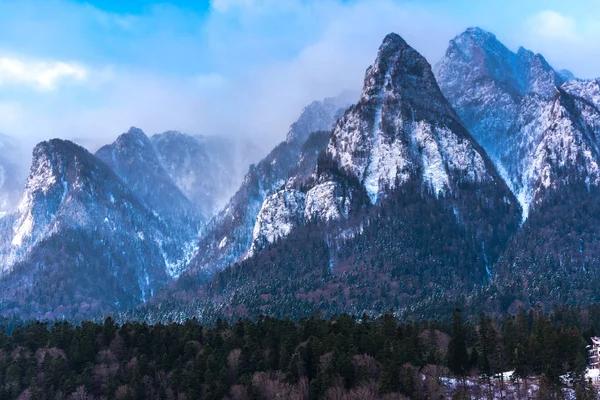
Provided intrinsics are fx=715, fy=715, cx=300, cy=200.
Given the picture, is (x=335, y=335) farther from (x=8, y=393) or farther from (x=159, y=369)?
(x=8, y=393)

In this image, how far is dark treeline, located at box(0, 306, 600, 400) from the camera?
15038 centimetres

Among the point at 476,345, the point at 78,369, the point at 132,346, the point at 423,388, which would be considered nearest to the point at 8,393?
the point at 78,369

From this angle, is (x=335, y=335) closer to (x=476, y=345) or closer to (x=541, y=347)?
(x=476, y=345)

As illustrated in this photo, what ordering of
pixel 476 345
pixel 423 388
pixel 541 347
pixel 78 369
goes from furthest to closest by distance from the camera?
pixel 78 369 < pixel 476 345 < pixel 541 347 < pixel 423 388

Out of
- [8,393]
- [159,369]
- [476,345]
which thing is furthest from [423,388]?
[8,393]

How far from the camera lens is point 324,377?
151m

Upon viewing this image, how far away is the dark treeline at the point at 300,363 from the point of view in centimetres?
15038

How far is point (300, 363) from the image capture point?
161000 millimetres

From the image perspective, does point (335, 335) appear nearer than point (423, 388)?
No

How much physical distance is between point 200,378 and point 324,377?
31396 millimetres

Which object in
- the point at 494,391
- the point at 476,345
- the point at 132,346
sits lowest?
the point at 494,391

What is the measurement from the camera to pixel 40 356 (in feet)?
610

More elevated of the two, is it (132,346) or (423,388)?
(132,346)

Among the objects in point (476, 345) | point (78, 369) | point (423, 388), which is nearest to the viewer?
point (423, 388)
